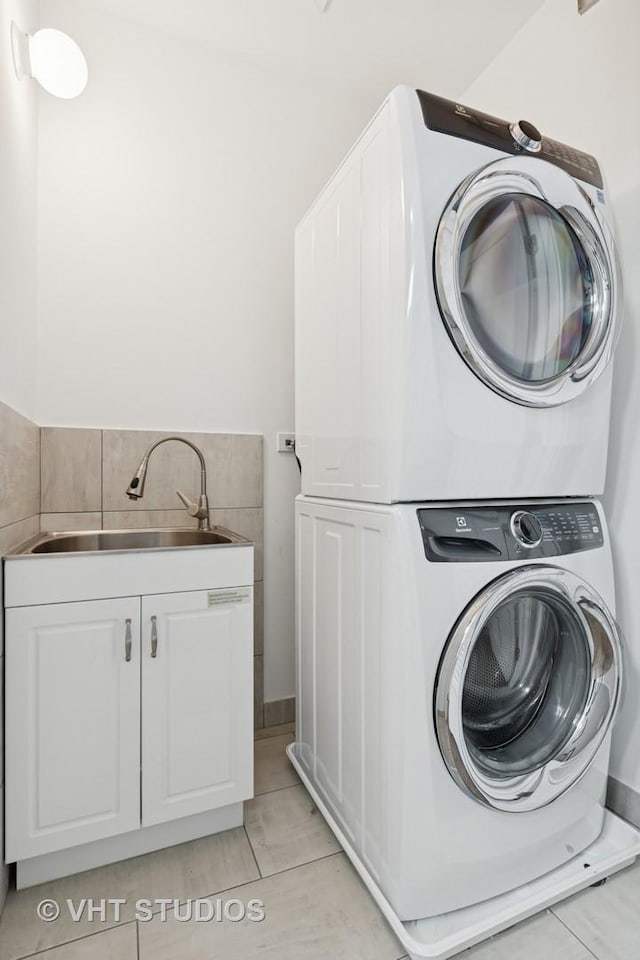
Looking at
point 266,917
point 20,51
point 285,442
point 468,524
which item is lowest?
point 266,917

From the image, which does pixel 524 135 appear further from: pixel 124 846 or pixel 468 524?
pixel 124 846

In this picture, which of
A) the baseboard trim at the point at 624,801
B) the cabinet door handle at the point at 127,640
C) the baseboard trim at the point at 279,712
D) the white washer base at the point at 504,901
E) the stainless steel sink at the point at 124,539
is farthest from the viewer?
the baseboard trim at the point at 279,712

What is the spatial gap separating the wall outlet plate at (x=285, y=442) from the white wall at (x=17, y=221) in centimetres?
89

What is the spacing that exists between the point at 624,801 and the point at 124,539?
1.74 metres

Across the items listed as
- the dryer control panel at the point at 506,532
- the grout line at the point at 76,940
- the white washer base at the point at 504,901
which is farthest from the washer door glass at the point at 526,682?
the grout line at the point at 76,940

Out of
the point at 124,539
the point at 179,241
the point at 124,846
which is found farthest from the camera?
the point at 179,241

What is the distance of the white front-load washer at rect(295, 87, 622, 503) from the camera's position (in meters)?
1.10

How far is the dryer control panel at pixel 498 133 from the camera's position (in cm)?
114

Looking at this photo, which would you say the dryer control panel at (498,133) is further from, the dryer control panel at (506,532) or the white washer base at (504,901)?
the white washer base at (504,901)

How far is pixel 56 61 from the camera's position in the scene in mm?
1476

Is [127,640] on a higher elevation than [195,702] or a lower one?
higher

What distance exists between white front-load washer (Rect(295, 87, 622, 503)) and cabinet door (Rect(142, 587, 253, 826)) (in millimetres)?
503

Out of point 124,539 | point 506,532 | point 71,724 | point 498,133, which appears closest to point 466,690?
point 506,532

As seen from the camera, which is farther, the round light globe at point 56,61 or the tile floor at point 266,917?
the round light globe at point 56,61
